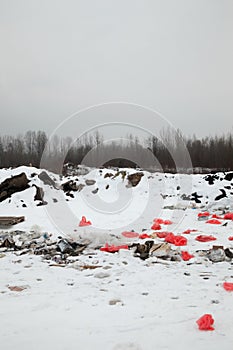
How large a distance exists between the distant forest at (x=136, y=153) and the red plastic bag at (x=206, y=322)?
9.19 metres

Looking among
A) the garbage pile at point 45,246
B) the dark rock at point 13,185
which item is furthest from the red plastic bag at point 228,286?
the dark rock at point 13,185

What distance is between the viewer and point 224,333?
7.09 ft

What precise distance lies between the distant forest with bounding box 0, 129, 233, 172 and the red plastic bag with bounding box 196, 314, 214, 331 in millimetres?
9189

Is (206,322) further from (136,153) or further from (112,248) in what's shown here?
(136,153)

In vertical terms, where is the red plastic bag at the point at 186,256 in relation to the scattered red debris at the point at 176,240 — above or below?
below

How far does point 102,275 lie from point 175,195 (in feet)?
28.3

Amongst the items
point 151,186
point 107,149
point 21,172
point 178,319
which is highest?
point 107,149

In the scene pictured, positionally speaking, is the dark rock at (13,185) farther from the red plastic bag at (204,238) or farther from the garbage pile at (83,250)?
the red plastic bag at (204,238)

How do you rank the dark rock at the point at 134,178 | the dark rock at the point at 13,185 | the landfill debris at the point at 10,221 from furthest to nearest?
the dark rock at the point at 134,178
the dark rock at the point at 13,185
the landfill debris at the point at 10,221

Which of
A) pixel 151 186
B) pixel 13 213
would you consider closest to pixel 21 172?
pixel 13 213

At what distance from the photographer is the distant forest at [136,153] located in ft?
46.3

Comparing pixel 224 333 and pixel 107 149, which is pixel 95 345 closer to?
pixel 224 333

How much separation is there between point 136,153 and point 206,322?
12870 mm

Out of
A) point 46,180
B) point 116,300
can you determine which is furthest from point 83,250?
point 46,180
